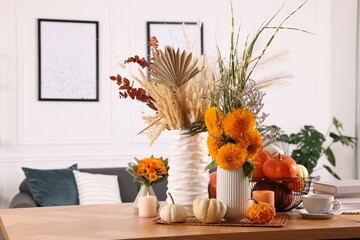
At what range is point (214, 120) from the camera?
2330 mm

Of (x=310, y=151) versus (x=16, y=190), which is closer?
(x=16, y=190)

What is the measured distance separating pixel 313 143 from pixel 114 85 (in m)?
1.88

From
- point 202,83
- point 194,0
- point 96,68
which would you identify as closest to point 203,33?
point 194,0

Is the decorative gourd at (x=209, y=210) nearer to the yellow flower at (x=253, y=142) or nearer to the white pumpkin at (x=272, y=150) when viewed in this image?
the yellow flower at (x=253, y=142)

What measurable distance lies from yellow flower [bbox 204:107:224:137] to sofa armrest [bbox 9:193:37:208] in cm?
274

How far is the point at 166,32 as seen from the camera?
6.18 meters

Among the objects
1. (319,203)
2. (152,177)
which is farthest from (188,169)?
(319,203)

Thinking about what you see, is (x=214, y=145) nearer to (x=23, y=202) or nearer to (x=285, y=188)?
(x=285, y=188)

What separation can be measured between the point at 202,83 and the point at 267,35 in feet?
13.6

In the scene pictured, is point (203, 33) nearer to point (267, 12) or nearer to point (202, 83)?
point (267, 12)

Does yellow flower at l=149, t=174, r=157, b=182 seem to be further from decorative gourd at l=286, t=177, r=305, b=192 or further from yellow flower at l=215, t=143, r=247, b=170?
decorative gourd at l=286, t=177, r=305, b=192

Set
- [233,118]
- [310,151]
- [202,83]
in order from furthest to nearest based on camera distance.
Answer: [310,151] < [202,83] < [233,118]

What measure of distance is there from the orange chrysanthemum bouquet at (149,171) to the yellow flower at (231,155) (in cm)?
36

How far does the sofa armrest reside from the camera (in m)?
4.79
